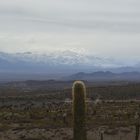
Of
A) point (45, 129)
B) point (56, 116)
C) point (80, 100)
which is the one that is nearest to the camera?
point (80, 100)

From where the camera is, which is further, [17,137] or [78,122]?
[17,137]

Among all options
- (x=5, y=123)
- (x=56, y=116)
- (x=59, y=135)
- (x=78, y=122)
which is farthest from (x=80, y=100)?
(x=56, y=116)

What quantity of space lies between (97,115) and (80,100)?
34011 mm

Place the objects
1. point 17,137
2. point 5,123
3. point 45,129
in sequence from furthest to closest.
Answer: point 5,123 → point 45,129 → point 17,137

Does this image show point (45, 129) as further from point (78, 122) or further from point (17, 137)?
point (78, 122)

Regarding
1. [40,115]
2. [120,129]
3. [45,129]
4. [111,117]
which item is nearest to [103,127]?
[120,129]

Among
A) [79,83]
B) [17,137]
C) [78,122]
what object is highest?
[79,83]

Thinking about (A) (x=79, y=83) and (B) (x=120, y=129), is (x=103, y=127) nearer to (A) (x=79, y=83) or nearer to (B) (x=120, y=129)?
(B) (x=120, y=129)

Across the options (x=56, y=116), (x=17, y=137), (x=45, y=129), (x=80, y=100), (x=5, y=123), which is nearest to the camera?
(x=80, y=100)

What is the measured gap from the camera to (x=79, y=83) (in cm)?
1855

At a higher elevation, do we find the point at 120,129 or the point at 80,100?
the point at 80,100

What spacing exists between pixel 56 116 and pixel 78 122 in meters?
33.8

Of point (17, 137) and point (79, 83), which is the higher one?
point (79, 83)

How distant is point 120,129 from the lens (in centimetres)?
3994
